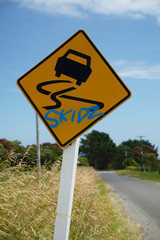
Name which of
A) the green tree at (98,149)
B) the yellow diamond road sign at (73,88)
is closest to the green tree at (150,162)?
the green tree at (98,149)

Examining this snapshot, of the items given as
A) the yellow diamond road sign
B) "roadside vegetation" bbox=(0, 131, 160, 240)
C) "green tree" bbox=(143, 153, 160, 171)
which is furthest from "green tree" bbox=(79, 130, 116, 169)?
the yellow diamond road sign

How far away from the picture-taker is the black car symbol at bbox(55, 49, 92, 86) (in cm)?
248

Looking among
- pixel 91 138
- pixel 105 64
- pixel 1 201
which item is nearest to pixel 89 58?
pixel 105 64

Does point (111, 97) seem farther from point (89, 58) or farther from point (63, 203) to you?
point (63, 203)

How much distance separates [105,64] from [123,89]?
0.98 ft

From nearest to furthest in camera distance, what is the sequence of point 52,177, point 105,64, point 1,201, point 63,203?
1. point 63,203
2. point 105,64
3. point 1,201
4. point 52,177

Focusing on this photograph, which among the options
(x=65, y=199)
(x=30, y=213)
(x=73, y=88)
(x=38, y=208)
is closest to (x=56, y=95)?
(x=73, y=88)

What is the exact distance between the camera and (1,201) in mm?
3674

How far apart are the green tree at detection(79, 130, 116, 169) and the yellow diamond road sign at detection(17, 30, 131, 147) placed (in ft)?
244

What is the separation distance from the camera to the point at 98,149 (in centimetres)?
7700

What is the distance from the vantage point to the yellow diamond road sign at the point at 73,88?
2404mm

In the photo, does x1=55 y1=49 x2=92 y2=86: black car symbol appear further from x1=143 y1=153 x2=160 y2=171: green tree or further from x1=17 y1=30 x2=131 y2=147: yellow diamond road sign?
x1=143 y1=153 x2=160 y2=171: green tree

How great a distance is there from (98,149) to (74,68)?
2961 inches

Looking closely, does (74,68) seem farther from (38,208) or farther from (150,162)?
(150,162)
